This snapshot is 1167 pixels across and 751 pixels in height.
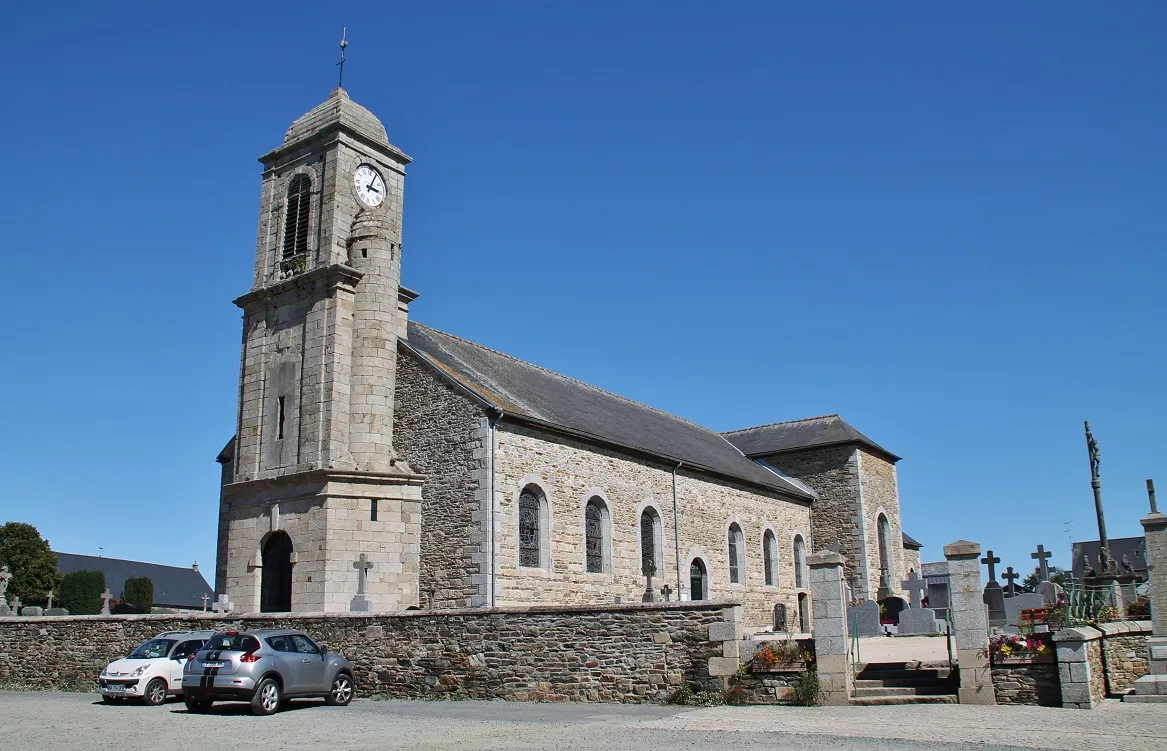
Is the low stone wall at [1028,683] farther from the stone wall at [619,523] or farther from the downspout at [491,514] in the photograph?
Answer: the downspout at [491,514]

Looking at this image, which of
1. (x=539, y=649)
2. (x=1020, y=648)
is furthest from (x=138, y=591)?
(x=1020, y=648)

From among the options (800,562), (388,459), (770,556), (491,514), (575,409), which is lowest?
(800,562)

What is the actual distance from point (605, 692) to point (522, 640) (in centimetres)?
159

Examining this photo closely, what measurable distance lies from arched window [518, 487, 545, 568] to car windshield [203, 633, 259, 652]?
780 centimetres

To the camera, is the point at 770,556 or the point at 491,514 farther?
the point at 770,556

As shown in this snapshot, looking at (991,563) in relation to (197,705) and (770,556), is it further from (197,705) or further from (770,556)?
(197,705)

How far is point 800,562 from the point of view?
3219 centimetres

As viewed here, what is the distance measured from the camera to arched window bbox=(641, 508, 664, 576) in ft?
80.8

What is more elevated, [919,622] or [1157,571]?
[1157,571]

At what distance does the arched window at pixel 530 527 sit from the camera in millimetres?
20797

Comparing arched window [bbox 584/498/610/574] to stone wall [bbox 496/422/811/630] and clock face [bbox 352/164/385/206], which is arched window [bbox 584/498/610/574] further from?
clock face [bbox 352/164/385/206]

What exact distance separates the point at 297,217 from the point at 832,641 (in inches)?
658

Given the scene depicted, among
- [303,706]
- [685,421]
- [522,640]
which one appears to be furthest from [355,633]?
[685,421]

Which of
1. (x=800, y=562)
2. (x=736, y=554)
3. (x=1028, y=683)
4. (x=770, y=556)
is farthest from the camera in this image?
(x=800, y=562)
